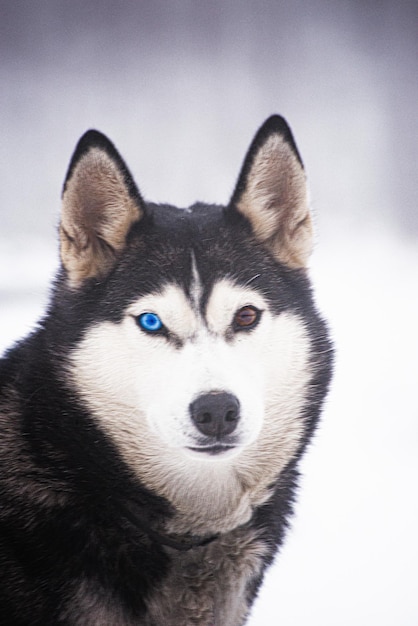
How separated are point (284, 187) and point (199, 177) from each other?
0.52 metres

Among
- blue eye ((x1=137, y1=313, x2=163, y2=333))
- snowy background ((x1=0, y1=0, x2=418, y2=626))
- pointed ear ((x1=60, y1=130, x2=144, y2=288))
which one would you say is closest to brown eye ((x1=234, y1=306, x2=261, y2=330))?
blue eye ((x1=137, y1=313, x2=163, y2=333))

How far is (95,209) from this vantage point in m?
1.13

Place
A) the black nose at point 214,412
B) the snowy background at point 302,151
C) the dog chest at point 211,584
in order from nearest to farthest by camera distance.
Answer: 1. the black nose at point 214,412
2. the dog chest at point 211,584
3. the snowy background at point 302,151

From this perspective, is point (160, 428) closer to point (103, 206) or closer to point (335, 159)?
point (103, 206)

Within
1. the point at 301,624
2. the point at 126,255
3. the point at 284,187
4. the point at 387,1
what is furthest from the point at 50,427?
the point at 387,1

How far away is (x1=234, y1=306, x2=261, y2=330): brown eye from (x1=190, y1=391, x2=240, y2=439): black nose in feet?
0.54

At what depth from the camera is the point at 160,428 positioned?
103 cm

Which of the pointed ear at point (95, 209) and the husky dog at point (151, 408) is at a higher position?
the pointed ear at point (95, 209)

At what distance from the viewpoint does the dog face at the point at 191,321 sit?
1.05 metres

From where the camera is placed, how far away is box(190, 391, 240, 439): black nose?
3.16 feet

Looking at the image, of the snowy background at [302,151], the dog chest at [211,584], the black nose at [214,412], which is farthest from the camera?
the snowy background at [302,151]

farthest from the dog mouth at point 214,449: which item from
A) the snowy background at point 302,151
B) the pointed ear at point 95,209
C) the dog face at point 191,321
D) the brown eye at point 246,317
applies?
the snowy background at point 302,151

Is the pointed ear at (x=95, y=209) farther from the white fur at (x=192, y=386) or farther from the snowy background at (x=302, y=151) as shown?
the snowy background at (x=302, y=151)

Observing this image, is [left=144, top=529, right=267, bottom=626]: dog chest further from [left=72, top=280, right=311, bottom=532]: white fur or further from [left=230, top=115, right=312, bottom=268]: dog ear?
[left=230, top=115, right=312, bottom=268]: dog ear
